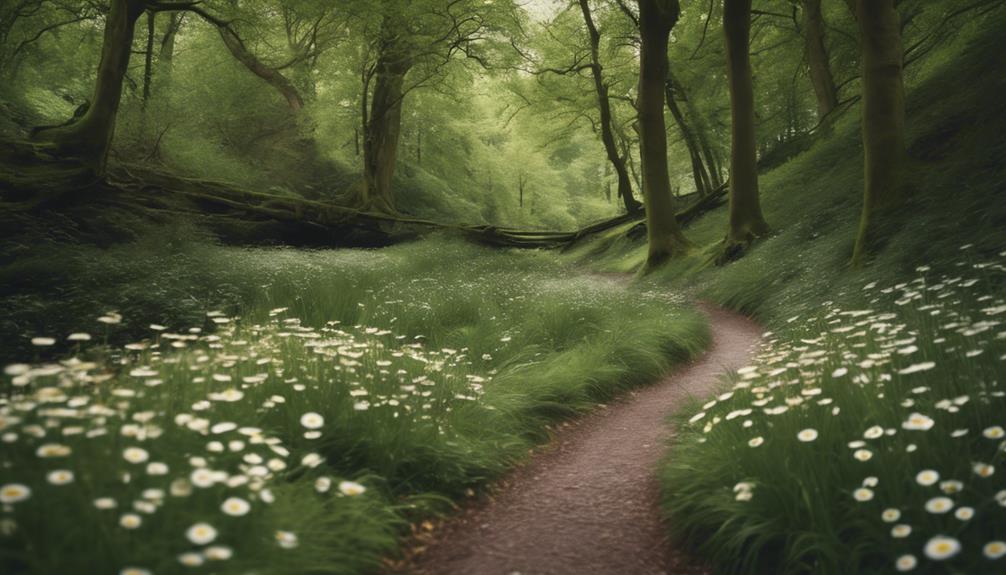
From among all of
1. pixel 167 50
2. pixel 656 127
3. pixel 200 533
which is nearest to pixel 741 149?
pixel 656 127

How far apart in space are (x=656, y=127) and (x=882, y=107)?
799cm

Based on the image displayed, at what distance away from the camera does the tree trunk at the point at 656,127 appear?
579 inches

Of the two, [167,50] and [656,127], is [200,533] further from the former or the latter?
[167,50]

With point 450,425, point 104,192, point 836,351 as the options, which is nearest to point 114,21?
point 104,192

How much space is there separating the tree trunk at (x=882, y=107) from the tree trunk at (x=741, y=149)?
5.06 meters

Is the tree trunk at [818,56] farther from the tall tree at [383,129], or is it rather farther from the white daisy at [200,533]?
the white daisy at [200,533]

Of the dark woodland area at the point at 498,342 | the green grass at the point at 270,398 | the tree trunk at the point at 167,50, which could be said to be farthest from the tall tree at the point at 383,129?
the green grass at the point at 270,398

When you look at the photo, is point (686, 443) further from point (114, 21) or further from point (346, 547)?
point (114, 21)

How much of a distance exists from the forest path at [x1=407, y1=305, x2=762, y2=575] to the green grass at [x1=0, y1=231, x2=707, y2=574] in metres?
0.23

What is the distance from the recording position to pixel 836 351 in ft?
13.3

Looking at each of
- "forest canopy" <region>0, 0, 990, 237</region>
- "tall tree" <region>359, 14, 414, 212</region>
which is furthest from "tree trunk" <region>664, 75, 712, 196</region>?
"tall tree" <region>359, 14, 414, 212</region>

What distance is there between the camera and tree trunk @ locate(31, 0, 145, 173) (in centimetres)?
1111

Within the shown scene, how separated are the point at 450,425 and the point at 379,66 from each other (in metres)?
18.4

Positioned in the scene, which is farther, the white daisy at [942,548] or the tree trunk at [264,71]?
the tree trunk at [264,71]
